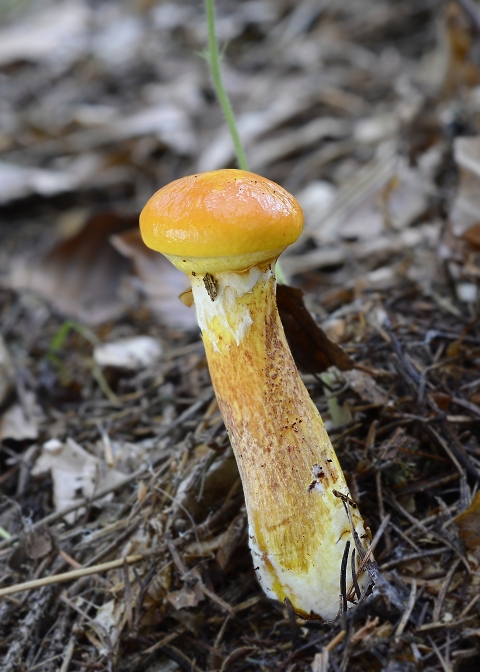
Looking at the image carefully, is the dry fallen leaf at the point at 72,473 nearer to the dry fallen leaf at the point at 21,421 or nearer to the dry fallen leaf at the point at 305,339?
the dry fallen leaf at the point at 21,421

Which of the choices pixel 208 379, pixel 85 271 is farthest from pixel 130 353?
pixel 85 271

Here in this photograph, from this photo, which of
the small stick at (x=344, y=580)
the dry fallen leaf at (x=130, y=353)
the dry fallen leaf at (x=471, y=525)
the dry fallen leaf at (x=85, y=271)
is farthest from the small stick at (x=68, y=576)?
the dry fallen leaf at (x=85, y=271)

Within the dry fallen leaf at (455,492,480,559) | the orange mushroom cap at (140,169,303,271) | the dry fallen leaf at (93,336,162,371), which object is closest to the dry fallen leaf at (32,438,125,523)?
the dry fallen leaf at (93,336,162,371)

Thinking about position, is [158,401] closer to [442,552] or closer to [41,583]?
[41,583]

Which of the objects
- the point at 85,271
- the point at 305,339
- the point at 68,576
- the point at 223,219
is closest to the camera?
the point at 223,219

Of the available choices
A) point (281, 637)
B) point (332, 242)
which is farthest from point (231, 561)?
point (332, 242)

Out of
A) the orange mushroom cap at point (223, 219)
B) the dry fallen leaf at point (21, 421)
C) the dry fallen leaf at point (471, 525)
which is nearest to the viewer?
the orange mushroom cap at point (223, 219)

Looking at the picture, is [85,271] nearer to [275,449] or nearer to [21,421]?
[21,421]
